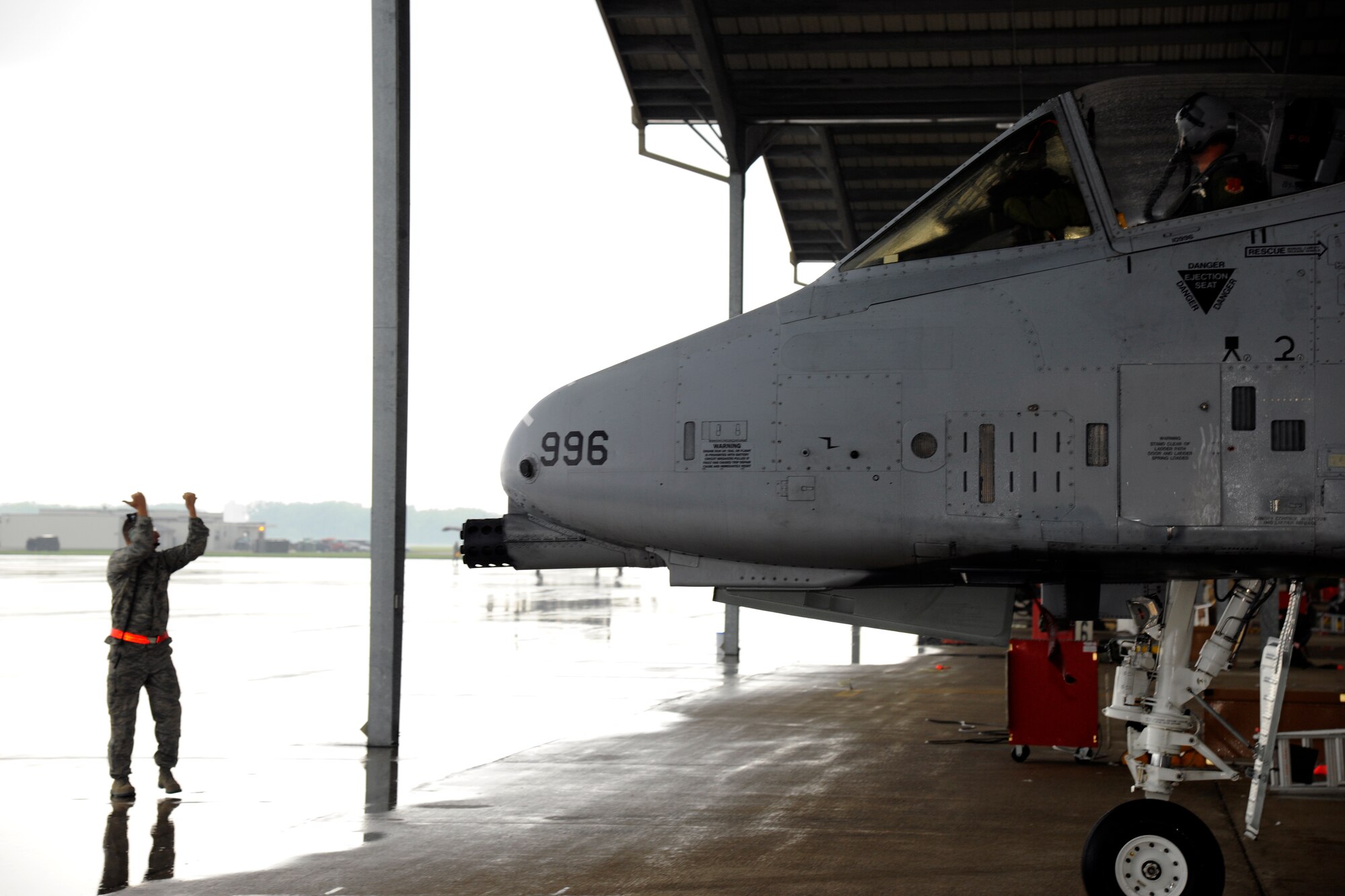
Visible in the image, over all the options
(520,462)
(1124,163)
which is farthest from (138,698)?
(1124,163)

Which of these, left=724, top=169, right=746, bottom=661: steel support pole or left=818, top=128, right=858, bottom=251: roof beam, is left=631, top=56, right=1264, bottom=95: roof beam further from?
left=818, top=128, right=858, bottom=251: roof beam

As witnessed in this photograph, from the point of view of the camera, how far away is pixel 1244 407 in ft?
15.9

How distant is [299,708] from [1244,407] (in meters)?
10.7

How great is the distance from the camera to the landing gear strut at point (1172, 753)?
5.19 m

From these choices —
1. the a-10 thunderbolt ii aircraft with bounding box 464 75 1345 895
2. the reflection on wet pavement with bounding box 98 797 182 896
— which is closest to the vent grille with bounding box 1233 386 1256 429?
A: the a-10 thunderbolt ii aircraft with bounding box 464 75 1345 895

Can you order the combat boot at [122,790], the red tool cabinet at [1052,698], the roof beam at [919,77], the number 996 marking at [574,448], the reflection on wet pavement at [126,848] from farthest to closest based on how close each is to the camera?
the roof beam at [919,77] → the red tool cabinet at [1052,698] → the combat boot at [122,790] → the reflection on wet pavement at [126,848] → the number 996 marking at [574,448]

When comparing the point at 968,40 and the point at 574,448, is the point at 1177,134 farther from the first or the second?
the point at 968,40

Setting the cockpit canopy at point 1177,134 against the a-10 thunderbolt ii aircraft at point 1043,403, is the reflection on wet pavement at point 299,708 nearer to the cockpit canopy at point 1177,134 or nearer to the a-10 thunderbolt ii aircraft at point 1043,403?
the a-10 thunderbolt ii aircraft at point 1043,403

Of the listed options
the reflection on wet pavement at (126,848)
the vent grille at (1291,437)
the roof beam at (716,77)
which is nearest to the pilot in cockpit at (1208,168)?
the vent grille at (1291,437)

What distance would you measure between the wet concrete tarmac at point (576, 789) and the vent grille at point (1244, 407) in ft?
8.72

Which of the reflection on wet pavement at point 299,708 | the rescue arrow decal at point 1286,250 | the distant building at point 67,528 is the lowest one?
the distant building at point 67,528

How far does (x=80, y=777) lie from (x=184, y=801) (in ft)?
4.37

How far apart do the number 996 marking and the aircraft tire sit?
2808 millimetres

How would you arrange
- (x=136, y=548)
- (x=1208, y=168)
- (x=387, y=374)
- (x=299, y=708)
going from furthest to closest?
(x=299, y=708) < (x=387, y=374) < (x=136, y=548) < (x=1208, y=168)
